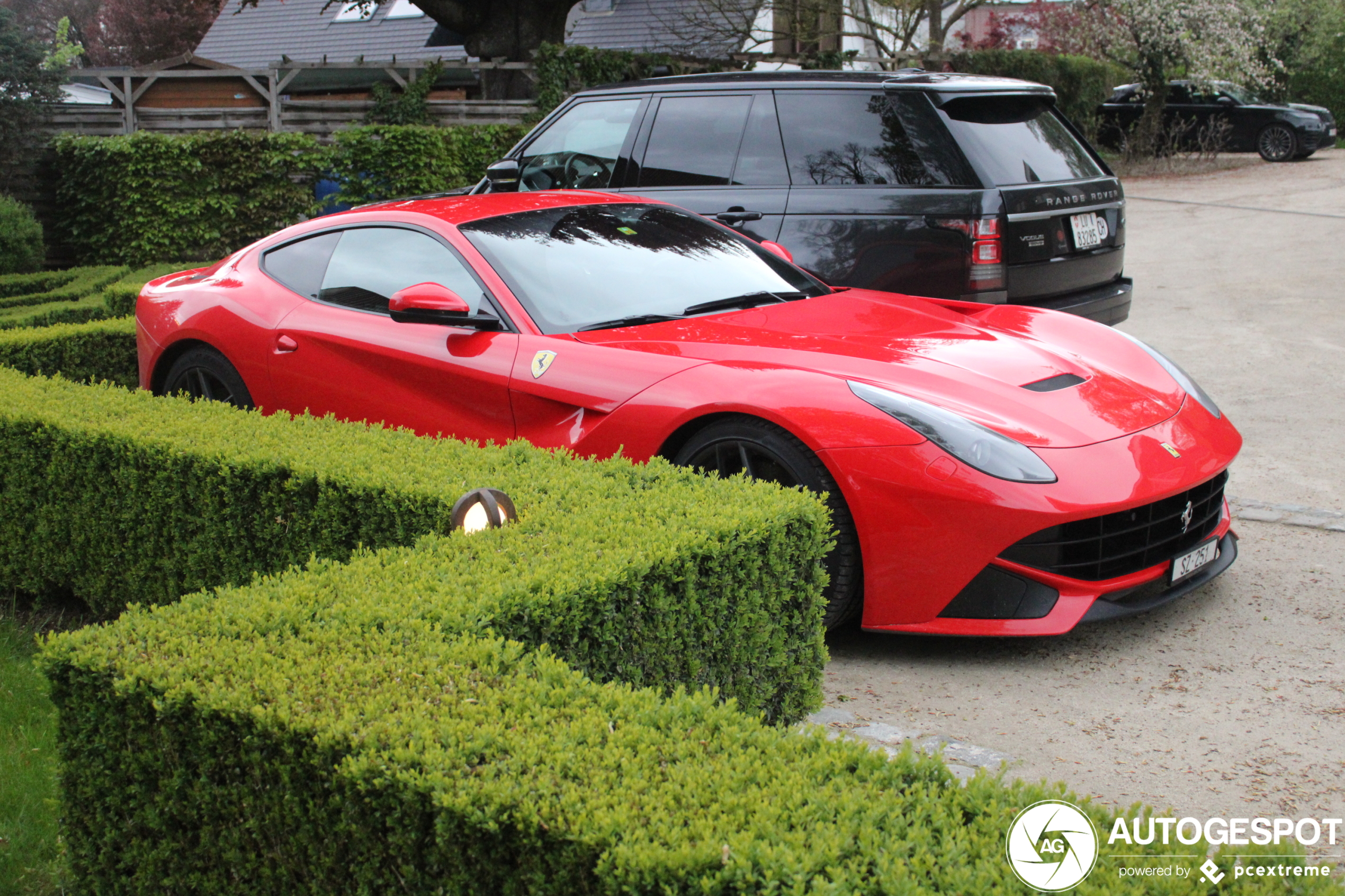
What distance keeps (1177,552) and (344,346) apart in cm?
337

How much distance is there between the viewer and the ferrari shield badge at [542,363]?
14.7 ft

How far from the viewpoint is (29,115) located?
12672 millimetres

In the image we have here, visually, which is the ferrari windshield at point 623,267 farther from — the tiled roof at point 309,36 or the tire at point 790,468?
the tiled roof at point 309,36

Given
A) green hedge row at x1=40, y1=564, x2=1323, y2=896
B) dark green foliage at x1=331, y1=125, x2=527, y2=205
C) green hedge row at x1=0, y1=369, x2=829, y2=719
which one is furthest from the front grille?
dark green foliage at x1=331, y1=125, x2=527, y2=205

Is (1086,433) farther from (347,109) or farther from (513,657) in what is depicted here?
(347,109)

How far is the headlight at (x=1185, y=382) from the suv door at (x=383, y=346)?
258 centimetres

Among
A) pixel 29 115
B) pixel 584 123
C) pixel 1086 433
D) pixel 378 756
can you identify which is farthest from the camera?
pixel 29 115


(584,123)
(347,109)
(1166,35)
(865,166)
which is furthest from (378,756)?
(1166,35)

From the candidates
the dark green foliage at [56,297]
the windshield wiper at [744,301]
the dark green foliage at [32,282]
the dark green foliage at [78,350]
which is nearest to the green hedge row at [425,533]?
the windshield wiper at [744,301]

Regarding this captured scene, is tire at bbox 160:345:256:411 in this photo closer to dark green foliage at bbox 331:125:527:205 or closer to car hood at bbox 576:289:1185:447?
car hood at bbox 576:289:1185:447

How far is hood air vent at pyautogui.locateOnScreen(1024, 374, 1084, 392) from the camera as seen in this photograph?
13.6 feet

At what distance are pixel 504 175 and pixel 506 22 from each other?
14.5 metres

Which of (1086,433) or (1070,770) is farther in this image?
(1086,433)

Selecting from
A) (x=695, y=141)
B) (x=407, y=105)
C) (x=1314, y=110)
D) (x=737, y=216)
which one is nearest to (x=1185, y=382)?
(x=737, y=216)
